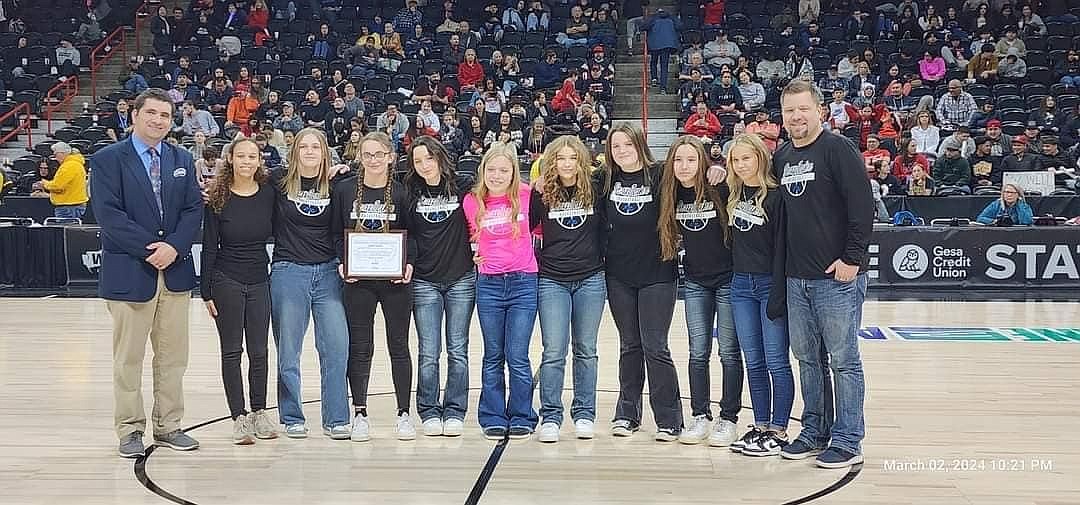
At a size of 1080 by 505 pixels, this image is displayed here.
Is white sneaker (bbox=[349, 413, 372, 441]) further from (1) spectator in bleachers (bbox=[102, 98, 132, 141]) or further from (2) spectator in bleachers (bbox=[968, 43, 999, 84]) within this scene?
(2) spectator in bleachers (bbox=[968, 43, 999, 84])

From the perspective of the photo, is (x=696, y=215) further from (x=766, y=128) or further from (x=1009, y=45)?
(x=1009, y=45)

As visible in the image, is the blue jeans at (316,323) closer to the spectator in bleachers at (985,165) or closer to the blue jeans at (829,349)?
the blue jeans at (829,349)

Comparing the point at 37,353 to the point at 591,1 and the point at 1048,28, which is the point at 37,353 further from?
the point at 1048,28

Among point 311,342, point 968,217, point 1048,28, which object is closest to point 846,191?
point 311,342

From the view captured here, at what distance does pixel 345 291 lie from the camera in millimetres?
5297

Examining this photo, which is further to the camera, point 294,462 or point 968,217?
point 968,217

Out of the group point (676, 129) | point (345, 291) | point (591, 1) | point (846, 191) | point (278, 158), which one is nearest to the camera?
point (846, 191)

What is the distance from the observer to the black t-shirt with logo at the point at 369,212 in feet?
17.2

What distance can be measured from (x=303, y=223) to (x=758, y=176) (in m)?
2.26

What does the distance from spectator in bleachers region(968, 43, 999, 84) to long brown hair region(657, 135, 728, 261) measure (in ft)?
43.0

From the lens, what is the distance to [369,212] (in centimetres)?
523

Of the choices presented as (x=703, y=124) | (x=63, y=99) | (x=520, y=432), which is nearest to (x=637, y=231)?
(x=520, y=432)

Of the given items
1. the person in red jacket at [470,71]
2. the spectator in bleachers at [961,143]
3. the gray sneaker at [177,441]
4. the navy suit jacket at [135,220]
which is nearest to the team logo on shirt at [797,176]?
the navy suit jacket at [135,220]

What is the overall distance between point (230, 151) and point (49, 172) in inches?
457
